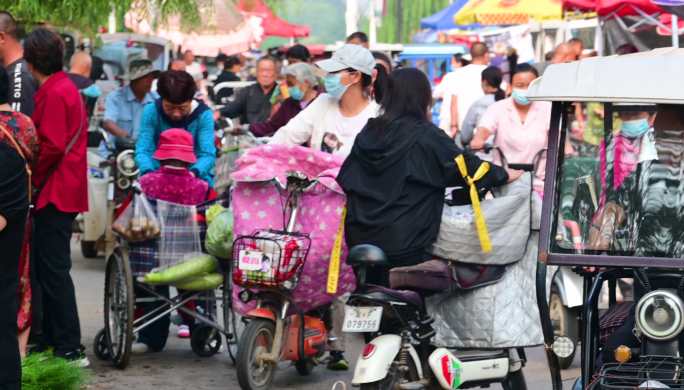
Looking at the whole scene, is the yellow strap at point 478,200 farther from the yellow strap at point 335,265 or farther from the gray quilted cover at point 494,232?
the yellow strap at point 335,265

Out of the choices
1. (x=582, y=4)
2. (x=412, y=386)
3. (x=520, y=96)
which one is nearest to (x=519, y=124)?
(x=520, y=96)

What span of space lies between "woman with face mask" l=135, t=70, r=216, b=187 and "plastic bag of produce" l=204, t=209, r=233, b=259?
0.70 m

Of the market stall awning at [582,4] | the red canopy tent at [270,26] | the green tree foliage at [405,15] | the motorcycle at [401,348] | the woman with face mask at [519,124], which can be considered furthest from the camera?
the green tree foliage at [405,15]

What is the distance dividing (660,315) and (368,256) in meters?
1.59

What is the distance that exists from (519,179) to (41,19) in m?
7.78

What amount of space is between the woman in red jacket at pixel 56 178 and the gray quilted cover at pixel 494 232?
2.57 meters

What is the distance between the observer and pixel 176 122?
Answer: 7727 mm

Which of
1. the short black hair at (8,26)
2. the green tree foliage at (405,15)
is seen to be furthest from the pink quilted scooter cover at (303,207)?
the green tree foliage at (405,15)

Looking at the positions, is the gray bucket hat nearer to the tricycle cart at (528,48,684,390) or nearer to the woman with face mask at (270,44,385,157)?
the woman with face mask at (270,44,385,157)

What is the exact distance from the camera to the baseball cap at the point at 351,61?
6.77 metres

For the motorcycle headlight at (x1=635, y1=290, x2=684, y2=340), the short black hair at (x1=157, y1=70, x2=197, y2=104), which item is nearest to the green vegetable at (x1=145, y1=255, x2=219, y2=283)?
the short black hair at (x1=157, y1=70, x2=197, y2=104)

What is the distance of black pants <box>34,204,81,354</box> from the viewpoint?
6.84 meters

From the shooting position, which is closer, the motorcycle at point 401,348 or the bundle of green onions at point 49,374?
the motorcycle at point 401,348

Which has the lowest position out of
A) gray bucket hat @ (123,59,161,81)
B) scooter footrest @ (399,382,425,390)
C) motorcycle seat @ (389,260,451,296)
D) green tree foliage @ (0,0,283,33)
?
scooter footrest @ (399,382,425,390)
